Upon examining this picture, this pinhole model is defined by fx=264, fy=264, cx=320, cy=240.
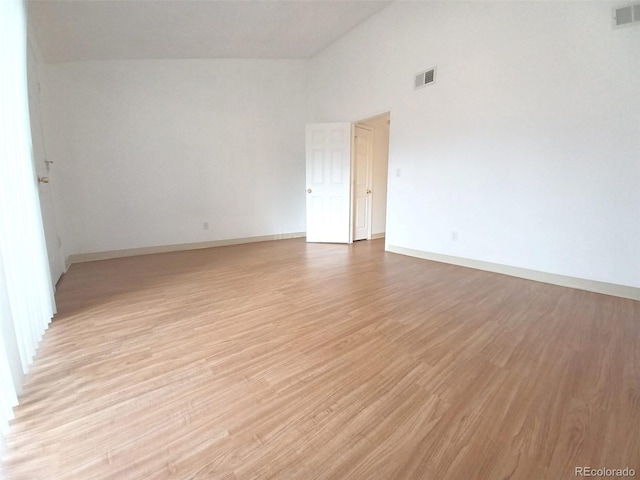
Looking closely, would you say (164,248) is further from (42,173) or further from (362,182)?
(362,182)

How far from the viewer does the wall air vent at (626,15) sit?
2137 mm

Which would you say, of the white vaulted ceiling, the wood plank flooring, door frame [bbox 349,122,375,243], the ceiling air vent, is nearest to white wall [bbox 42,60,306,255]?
the white vaulted ceiling

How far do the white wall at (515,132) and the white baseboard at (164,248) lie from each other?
7.91 ft

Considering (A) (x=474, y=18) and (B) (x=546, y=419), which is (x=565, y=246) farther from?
(A) (x=474, y=18)

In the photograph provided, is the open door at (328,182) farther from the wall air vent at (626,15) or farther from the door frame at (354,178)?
the wall air vent at (626,15)

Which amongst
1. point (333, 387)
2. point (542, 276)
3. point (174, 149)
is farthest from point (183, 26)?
point (542, 276)

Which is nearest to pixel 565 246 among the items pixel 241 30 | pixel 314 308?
pixel 314 308

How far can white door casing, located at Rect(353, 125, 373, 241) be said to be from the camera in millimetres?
4969

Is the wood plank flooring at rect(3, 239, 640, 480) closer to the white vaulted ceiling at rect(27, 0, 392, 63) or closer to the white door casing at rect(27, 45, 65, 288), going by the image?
the white door casing at rect(27, 45, 65, 288)

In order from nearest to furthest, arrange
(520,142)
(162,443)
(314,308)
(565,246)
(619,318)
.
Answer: (162,443) < (619,318) < (314,308) < (565,246) < (520,142)

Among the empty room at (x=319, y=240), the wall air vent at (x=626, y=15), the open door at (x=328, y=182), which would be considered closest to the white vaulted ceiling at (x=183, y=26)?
the empty room at (x=319, y=240)

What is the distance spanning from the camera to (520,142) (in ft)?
9.22

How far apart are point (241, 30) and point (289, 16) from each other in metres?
0.70

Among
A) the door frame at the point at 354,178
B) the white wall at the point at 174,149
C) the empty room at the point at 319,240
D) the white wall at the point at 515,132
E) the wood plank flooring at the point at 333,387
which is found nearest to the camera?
the wood plank flooring at the point at 333,387
